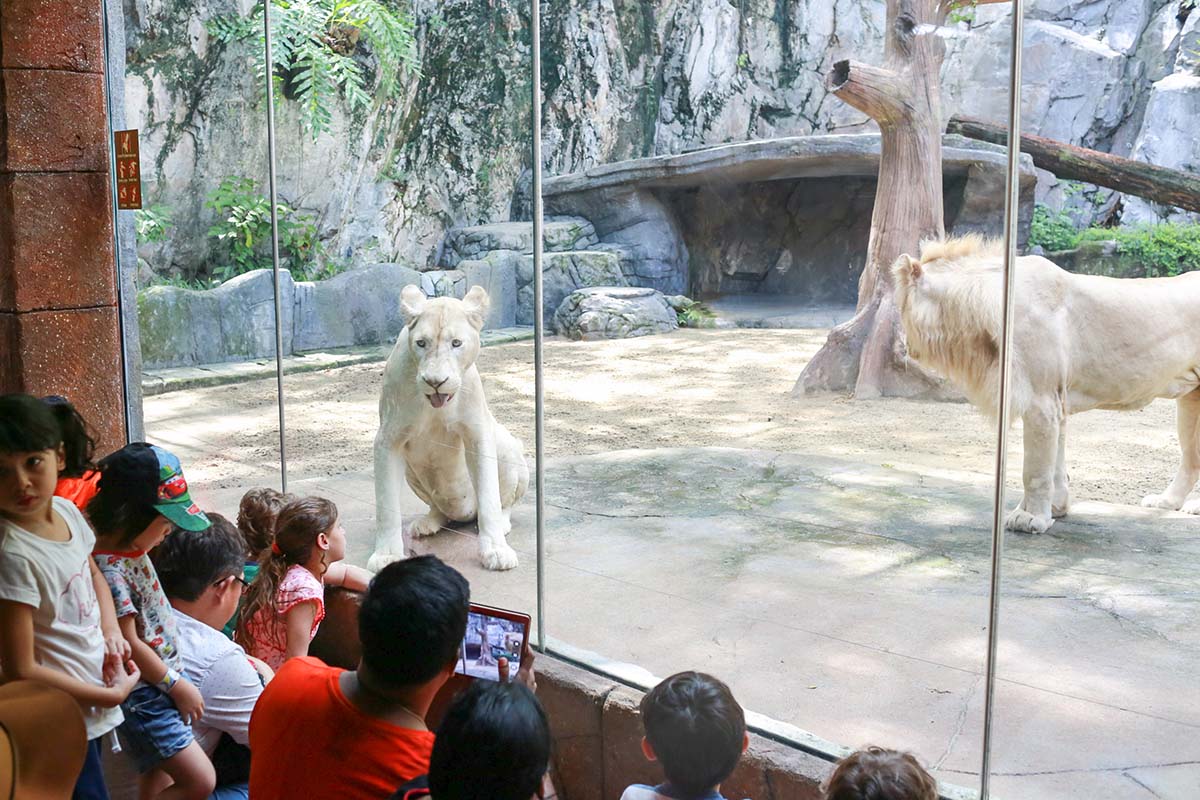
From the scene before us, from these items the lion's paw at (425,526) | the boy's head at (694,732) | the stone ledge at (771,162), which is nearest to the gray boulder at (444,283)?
the stone ledge at (771,162)

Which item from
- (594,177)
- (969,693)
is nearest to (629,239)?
(594,177)

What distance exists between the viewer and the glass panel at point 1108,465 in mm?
1770

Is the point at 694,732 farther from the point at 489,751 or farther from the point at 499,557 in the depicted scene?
the point at 499,557

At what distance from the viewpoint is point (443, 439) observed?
312 cm

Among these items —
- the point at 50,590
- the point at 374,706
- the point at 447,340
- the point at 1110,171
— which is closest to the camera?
the point at 374,706

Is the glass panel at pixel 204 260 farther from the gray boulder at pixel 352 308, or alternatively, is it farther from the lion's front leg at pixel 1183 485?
the lion's front leg at pixel 1183 485

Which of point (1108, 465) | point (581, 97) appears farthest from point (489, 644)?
point (581, 97)

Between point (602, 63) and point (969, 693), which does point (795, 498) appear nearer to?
point (969, 693)

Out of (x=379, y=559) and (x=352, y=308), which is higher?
(x=352, y=308)

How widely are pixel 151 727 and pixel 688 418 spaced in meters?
1.48

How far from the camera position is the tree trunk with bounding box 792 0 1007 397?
82.9 inches

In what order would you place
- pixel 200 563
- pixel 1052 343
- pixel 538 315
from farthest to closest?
pixel 1052 343 → pixel 538 315 → pixel 200 563

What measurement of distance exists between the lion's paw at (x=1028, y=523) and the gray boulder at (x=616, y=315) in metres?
0.94

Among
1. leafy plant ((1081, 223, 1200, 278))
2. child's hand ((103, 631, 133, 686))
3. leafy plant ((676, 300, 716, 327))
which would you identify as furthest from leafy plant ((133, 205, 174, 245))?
leafy plant ((1081, 223, 1200, 278))
